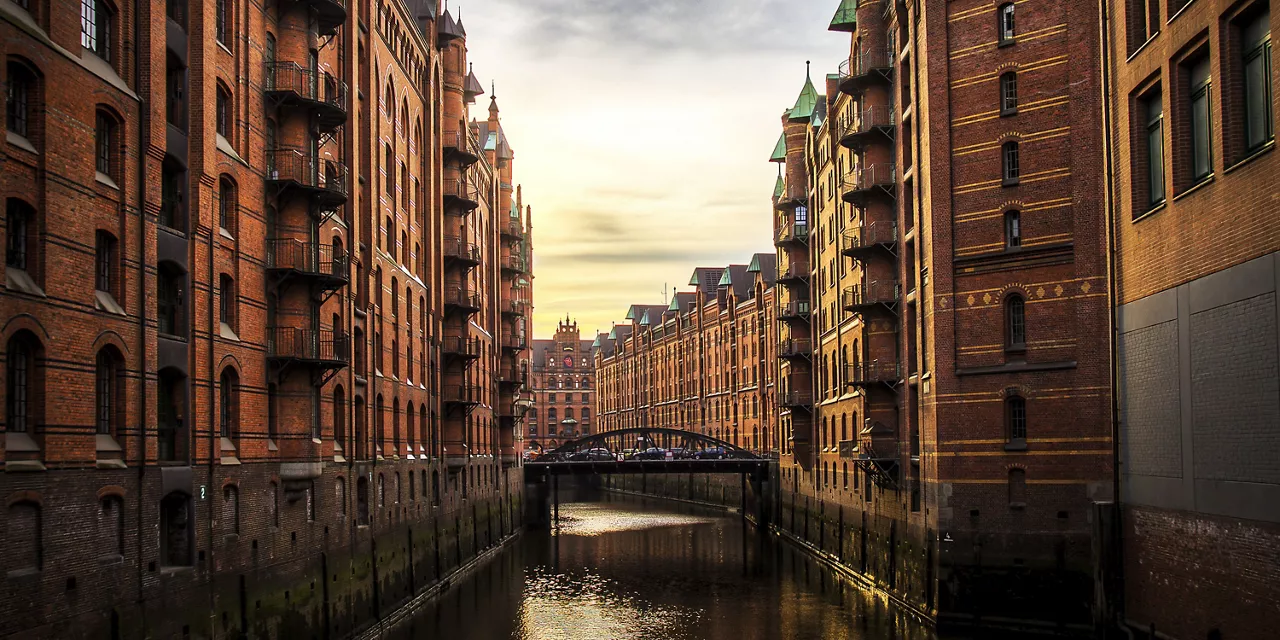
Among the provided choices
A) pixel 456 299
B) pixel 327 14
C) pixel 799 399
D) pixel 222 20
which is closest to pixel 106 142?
pixel 222 20

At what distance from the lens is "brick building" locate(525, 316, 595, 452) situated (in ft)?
508

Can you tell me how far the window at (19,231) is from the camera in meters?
17.7

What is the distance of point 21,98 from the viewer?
18.0 metres

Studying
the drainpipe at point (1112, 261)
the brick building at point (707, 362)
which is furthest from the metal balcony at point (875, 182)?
the brick building at point (707, 362)

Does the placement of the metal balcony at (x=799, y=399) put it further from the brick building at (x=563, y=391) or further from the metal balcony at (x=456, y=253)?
the brick building at (x=563, y=391)

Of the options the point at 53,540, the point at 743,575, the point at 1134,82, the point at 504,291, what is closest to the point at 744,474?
the point at 504,291

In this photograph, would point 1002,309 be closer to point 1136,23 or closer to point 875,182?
point 875,182

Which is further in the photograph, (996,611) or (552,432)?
(552,432)

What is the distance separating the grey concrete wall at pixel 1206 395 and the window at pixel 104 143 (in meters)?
18.0

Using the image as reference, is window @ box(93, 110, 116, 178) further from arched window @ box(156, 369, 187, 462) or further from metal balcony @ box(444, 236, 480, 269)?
metal balcony @ box(444, 236, 480, 269)

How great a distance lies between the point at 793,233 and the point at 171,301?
41666 millimetres

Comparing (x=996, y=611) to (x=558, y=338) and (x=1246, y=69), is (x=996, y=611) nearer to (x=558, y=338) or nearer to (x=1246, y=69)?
(x=1246, y=69)

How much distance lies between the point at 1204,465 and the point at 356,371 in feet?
73.5

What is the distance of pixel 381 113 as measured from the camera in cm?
3872
